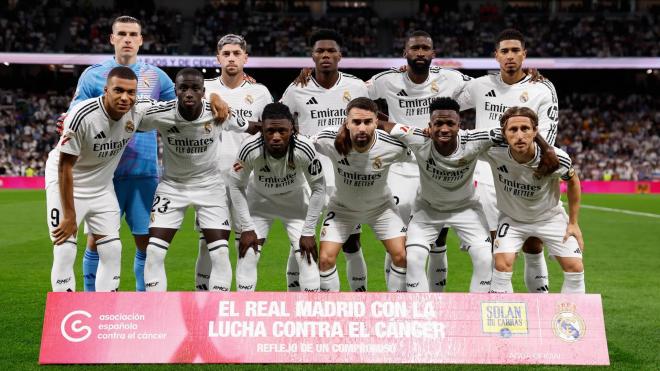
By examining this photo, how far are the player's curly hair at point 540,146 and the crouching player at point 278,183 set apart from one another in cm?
159

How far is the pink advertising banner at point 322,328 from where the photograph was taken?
4.66 m

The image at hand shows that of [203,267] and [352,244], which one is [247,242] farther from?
[352,244]

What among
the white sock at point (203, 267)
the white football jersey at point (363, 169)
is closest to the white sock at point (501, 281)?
the white football jersey at point (363, 169)

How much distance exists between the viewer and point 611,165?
109 feet

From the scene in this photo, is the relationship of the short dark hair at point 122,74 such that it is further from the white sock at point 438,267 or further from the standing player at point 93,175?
the white sock at point 438,267

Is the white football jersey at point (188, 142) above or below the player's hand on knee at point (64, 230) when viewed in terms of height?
above

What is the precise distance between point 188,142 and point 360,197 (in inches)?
60.2

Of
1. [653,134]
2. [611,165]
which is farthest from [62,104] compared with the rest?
[653,134]

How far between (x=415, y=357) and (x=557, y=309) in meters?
1.01

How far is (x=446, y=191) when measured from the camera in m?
6.10

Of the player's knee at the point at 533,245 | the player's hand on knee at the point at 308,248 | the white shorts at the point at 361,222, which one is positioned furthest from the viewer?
the player's knee at the point at 533,245

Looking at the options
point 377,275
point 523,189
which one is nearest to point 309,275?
point 523,189

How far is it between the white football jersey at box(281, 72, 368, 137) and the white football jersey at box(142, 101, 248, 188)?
953 millimetres

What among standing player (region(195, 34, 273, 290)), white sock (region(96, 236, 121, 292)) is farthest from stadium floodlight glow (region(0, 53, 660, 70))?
white sock (region(96, 236, 121, 292))
